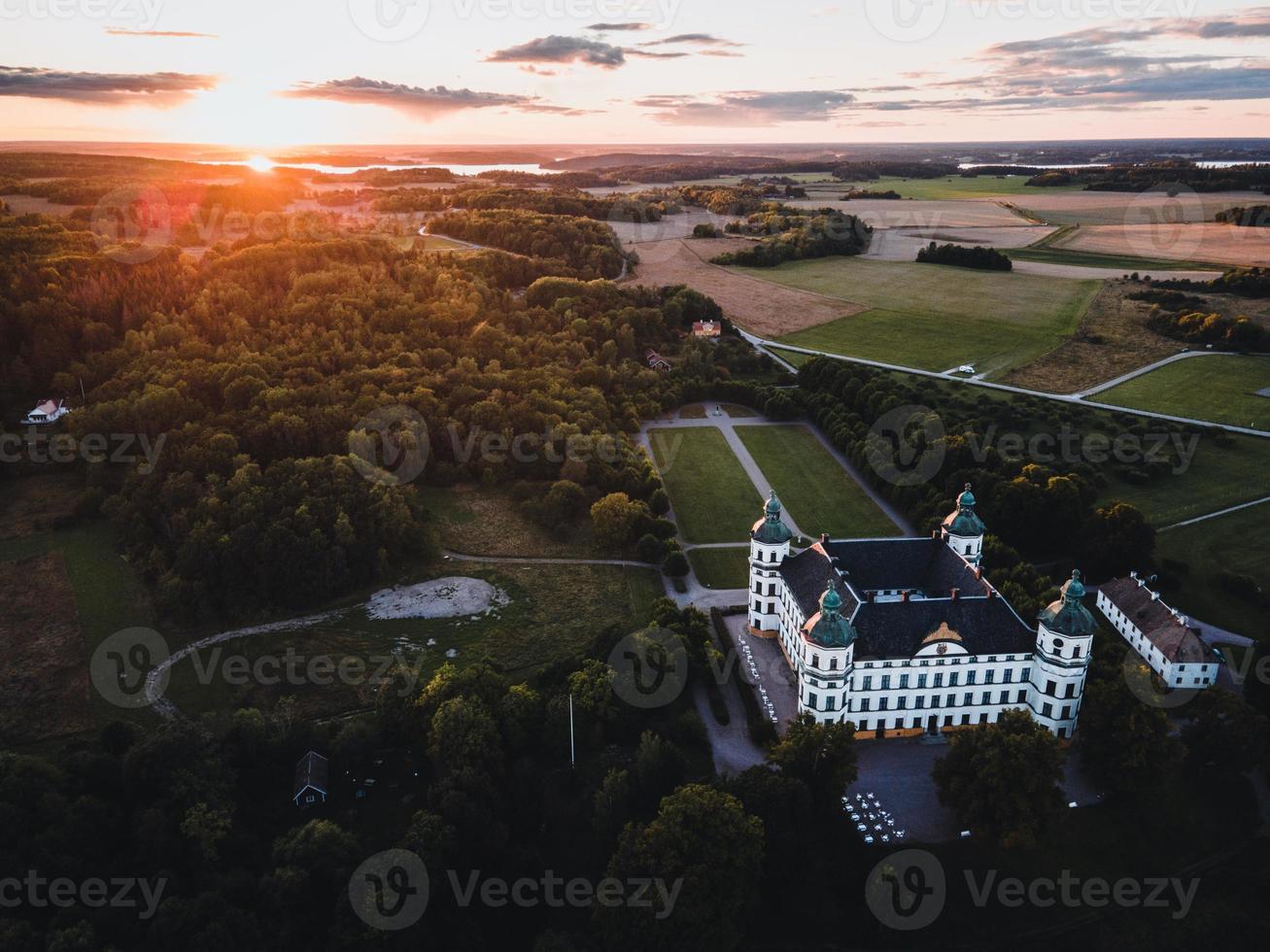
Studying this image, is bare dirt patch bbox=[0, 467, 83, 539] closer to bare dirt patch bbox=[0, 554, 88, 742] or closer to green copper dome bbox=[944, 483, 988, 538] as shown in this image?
bare dirt patch bbox=[0, 554, 88, 742]

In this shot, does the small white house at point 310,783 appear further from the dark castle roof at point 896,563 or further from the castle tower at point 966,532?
the castle tower at point 966,532

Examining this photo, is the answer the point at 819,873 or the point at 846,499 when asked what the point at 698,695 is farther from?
the point at 846,499

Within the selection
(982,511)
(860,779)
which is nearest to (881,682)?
(860,779)

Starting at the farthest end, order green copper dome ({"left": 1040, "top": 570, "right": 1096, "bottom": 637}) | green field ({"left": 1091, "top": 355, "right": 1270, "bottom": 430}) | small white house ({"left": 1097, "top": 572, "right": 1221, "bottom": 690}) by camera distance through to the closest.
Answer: green field ({"left": 1091, "top": 355, "right": 1270, "bottom": 430})
small white house ({"left": 1097, "top": 572, "right": 1221, "bottom": 690})
green copper dome ({"left": 1040, "top": 570, "right": 1096, "bottom": 637})

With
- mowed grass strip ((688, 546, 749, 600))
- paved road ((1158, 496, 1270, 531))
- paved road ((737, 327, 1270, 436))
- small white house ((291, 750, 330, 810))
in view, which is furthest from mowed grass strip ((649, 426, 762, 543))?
small white house ((291, 750, 330, 810))

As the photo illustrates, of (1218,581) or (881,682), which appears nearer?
(881,682)

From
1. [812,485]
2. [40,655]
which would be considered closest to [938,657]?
[812,485]

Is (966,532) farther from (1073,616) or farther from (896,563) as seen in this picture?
(1073,616)

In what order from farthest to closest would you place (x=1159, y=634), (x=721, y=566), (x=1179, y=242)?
(x=1179, y=242) < (x=721, y=566) < (x=1159, y=634)
